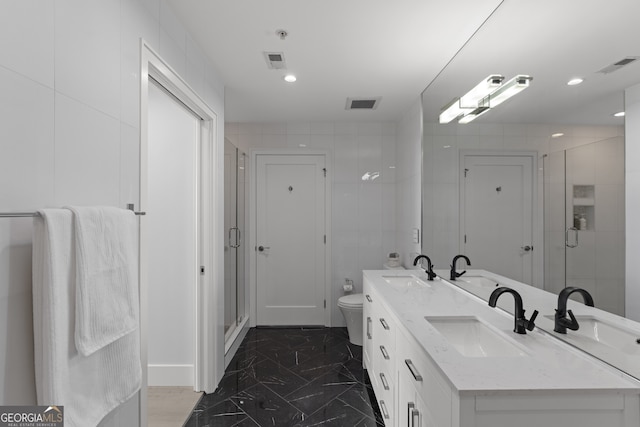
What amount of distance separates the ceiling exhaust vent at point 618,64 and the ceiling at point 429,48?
0.01m

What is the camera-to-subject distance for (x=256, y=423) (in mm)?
2143

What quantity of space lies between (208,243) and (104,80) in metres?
1.45

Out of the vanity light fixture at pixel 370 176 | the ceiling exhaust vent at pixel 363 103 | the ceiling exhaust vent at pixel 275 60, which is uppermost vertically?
the ceiling exhaust vent at pixel 363 103

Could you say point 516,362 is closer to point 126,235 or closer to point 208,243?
point 126,235

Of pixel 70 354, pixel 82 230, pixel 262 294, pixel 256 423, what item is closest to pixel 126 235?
pixel 82 230

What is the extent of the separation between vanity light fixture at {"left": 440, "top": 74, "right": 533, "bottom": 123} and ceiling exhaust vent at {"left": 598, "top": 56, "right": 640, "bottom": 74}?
40 centimetres

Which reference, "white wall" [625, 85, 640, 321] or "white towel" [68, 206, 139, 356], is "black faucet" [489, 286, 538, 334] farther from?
"white towel" [68, 206, 139, 356]

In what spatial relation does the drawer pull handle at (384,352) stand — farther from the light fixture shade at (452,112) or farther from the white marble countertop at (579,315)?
the light fixture shade at (452,112)

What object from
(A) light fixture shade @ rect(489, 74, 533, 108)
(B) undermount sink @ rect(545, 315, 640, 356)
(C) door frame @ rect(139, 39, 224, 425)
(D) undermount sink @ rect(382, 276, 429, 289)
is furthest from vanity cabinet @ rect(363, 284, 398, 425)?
(A) light fixture shade @ rect(489, 74, 533, 108)

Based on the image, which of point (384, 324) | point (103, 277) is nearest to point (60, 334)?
point (103, 277)

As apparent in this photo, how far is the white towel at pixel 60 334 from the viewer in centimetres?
87

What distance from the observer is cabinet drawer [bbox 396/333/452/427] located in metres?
1.07

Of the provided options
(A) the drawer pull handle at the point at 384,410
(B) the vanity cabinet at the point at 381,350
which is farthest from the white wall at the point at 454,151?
(A) the drawer pull handle at the point at 384,410

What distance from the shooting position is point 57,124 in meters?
1.01
